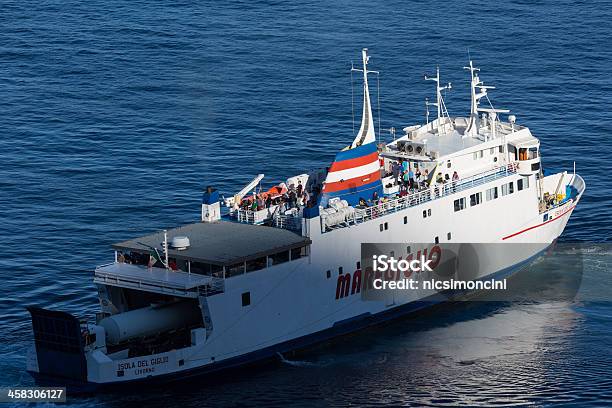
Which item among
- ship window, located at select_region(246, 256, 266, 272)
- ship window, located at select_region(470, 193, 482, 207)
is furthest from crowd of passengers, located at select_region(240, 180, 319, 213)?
ship window, located at select_region(470, 193, 482, 207)

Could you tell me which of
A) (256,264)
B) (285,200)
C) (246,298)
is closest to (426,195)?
(285,200)

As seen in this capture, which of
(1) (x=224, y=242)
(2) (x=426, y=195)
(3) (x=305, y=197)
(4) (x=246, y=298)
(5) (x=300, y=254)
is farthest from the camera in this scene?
(2) (x=426, y=195)

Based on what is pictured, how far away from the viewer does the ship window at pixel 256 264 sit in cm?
6328

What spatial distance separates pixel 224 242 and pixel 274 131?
35228 mm

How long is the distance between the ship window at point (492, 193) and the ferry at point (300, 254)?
10 centimetres

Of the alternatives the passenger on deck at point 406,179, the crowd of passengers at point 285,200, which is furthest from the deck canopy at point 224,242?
the passenger on deck at point 406,179

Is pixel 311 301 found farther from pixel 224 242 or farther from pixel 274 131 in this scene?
pixel 274 131

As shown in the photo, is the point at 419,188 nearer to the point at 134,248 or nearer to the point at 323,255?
the point at 323,255

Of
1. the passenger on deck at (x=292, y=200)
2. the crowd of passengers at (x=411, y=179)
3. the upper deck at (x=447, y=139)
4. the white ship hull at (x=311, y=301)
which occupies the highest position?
the upper deck at (x=447, y=139)

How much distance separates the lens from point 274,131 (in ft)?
323

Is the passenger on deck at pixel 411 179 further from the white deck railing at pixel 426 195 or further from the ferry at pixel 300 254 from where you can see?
the white deck railing at pixel 426 195

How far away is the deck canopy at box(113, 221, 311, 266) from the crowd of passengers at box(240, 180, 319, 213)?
7.54 feet

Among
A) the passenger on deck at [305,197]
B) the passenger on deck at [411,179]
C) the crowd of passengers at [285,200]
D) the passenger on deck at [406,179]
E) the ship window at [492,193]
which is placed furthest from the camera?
the ship window at [492,193]

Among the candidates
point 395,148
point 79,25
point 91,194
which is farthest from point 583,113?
point 79,25
